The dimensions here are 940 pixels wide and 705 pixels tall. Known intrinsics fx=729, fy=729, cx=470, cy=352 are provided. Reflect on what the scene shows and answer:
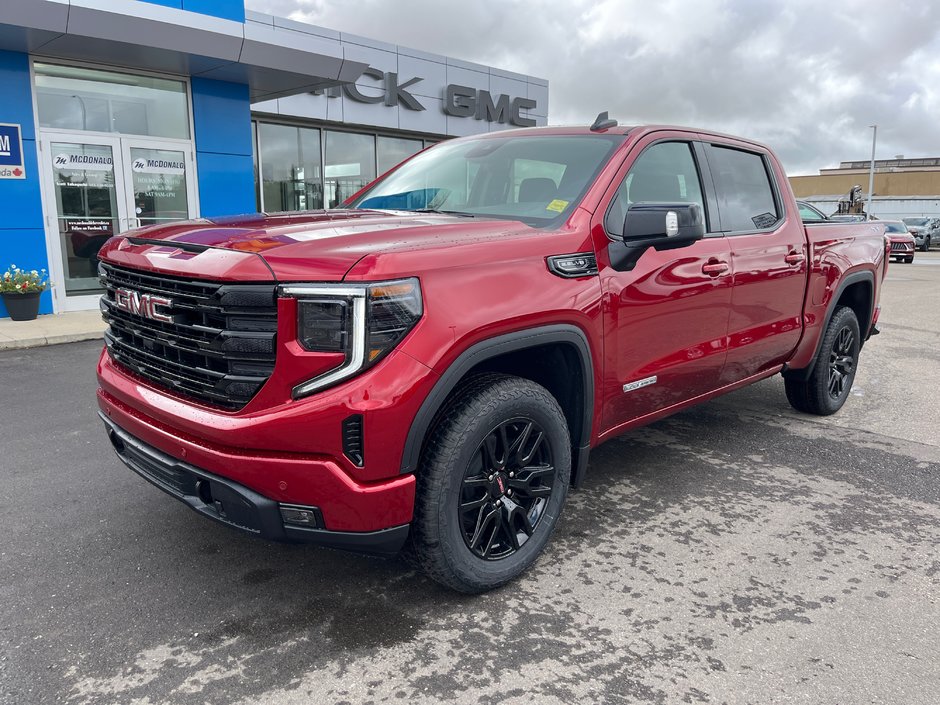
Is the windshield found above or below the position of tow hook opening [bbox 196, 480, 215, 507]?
above

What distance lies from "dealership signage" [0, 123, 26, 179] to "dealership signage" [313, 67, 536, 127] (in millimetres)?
6920

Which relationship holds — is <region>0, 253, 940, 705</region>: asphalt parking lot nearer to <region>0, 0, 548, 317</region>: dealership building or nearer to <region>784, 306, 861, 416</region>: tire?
<region>784, 306, 861, 416</region>: tire

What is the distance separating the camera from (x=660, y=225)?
2986 mm

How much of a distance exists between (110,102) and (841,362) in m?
10.1

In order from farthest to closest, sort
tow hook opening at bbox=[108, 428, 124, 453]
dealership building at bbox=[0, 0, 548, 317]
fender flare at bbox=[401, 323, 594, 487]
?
dealership building at bbox=[0, 0, 548, 317]
tow hook opening at bbox=[108, 428, 124, 453]
fender flare at bbox=[401, 323, 594, 487]

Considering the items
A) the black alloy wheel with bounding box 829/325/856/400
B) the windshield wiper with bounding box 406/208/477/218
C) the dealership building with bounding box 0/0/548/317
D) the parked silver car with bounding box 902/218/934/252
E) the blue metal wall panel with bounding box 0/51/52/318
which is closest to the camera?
the windshield wiper with bounding box 406/208/477/218

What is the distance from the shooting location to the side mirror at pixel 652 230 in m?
2.98

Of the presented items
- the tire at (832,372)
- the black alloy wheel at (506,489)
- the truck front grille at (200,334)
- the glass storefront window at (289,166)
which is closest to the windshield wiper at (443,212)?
the black alloy wheel at (506,489)

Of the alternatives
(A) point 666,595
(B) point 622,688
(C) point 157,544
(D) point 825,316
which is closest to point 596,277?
(A) point 666,595

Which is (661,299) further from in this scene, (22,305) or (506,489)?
(22,305)

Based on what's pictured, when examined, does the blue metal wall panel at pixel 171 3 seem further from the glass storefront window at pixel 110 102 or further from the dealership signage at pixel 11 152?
the dealership signage at pixel 11 152

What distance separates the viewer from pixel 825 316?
15.8 ft

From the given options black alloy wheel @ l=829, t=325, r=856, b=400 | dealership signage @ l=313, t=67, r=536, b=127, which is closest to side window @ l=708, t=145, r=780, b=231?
black alloy wheel @ l=829, t=325, r=856, b=400

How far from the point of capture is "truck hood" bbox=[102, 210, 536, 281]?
2287 millimetres
